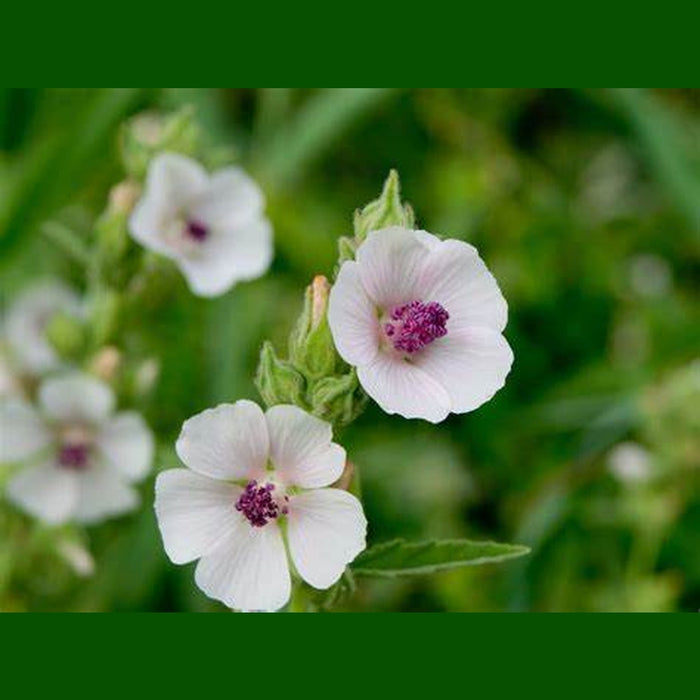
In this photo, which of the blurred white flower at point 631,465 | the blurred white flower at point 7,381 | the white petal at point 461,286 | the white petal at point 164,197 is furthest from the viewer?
the blurred white flower at point 631,465

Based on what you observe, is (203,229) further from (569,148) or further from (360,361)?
(569,148)

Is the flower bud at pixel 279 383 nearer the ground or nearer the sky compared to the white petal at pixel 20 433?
nearer the ground

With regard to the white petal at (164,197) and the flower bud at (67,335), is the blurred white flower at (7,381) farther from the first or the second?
the white petal at (164,197)

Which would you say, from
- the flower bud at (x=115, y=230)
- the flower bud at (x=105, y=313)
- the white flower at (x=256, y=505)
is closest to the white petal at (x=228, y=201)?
the flower bud at (x=115, y=230)

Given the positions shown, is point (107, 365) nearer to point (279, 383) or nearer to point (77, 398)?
point (77, 398)

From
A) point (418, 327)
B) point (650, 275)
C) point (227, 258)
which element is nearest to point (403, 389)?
point (418, 327)

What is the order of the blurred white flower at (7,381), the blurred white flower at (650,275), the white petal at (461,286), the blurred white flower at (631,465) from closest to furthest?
the white petal at (461,286), the blurred white flower at (7,381), the blurred white flower at (631,465), the blurred white flower at (650,275)

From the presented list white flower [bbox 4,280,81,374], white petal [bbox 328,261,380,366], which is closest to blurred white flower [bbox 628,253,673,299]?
white flower [bbox 4,280,81,374]
